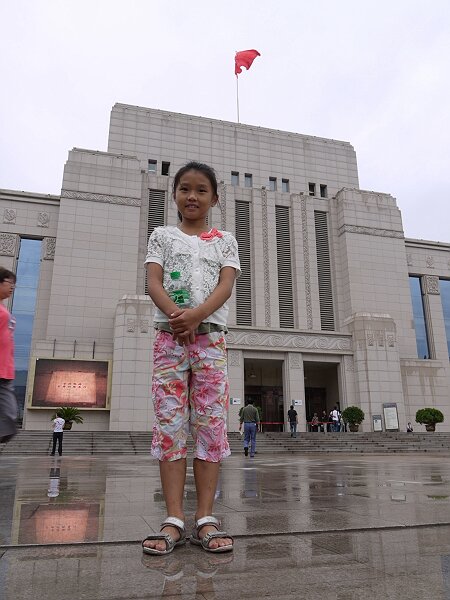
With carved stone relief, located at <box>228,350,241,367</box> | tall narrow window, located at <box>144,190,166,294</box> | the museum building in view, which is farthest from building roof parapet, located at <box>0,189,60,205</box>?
carved stone relief, located at <box>228,350,241,367</box>

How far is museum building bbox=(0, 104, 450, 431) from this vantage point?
2480cm

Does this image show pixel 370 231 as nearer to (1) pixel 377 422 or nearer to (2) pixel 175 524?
(1) pixel 377 422

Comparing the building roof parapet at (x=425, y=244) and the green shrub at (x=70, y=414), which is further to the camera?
the building roof parapet at (x=425, y=244)

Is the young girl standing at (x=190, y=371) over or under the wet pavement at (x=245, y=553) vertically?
over

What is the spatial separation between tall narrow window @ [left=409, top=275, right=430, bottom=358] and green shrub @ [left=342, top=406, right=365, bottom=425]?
979 cm

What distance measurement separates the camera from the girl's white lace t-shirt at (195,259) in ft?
9.14

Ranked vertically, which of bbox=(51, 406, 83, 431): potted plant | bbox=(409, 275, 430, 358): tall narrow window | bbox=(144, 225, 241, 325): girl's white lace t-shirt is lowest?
bbox=(51, 406, 83, 431): potted plant

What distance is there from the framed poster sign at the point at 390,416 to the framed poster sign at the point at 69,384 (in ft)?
48.6

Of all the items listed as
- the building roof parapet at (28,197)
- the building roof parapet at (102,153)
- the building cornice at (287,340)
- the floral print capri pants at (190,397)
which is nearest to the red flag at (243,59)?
the building roof parapet at (102,153)

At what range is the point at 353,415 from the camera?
2455 centimetres

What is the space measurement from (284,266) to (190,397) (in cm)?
2871

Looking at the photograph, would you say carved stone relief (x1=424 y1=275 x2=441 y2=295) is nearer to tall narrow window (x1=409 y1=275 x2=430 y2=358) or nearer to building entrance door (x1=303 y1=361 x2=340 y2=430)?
tall narrow window (x1=409 y1=275 x2=430 y2=358)

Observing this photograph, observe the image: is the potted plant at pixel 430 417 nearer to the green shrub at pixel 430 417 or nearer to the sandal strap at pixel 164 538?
the green shrub at pixel 430 417

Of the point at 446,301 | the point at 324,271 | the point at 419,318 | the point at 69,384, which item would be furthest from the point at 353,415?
the point at 446,301
